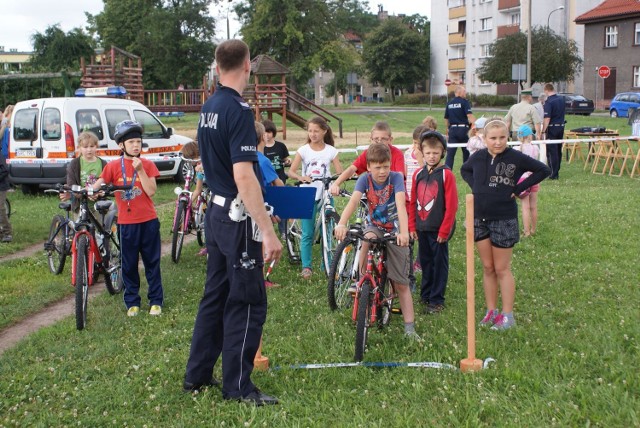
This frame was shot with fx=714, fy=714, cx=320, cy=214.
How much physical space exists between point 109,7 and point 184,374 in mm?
73002

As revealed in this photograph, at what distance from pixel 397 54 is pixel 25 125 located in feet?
234

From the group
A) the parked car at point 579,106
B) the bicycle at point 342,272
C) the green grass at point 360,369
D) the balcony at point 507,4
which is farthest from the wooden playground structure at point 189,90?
the balcony at point 507,4

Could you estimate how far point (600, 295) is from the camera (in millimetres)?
6891

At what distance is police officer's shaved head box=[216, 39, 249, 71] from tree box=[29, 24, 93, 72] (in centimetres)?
6507

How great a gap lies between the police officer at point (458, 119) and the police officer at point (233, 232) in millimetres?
11377

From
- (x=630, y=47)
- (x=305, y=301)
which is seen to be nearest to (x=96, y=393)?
(x=305, y=301)

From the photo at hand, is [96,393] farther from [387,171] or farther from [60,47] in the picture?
[60,47]

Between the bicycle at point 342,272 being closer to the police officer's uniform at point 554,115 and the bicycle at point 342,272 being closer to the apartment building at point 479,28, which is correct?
the police officer's uniform at point 554,115

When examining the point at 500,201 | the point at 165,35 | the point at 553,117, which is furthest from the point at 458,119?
the point at 165,35

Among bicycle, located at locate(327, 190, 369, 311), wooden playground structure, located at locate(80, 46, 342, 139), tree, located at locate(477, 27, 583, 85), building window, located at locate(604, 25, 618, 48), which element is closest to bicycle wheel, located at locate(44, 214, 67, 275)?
bicycle, located at locate(327, 190, 369, 311)

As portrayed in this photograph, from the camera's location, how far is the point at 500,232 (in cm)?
591

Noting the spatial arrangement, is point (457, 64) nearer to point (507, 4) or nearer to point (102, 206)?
point (507, 4)

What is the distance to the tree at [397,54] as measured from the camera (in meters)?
82.4

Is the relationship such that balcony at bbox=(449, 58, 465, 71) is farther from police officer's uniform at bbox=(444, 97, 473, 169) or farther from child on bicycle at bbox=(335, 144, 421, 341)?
child on bicycle at bbox=(335, 144, 421, 341)
